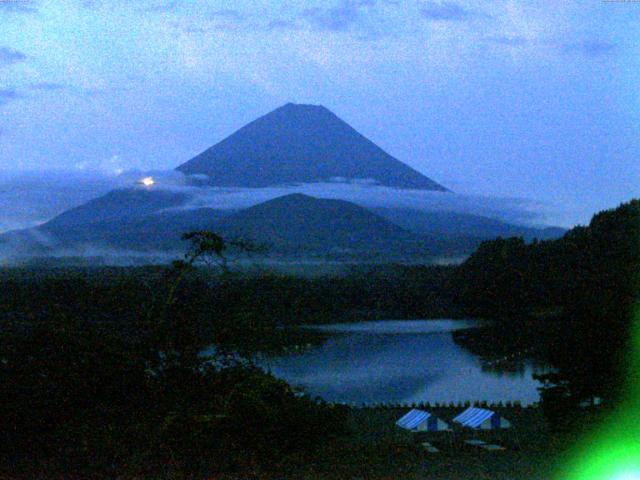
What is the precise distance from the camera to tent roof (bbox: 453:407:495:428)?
1573 cm

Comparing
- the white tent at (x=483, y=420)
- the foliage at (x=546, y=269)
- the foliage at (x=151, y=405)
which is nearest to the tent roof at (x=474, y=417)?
the white tent at (x=483, y=420)

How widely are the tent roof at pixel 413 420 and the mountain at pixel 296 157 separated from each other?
457 ft

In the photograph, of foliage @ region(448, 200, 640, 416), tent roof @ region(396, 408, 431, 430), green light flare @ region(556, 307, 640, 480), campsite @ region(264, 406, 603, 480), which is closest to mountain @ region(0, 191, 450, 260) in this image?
foliage @ region(448, 200, 640, 416)

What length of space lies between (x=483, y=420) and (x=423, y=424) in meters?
1.17

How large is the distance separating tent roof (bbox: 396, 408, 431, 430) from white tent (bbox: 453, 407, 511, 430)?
74 cm

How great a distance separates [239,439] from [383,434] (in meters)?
5.90

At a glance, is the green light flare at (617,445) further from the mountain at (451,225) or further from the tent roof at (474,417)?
the mountain at (451,225)

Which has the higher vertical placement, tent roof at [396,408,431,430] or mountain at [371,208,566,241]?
mountain at [371,208,566,241]

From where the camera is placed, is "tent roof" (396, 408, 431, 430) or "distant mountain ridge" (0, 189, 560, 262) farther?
"distant mountain ridge" (0, 189, 560, 262)

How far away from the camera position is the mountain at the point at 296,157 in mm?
163625

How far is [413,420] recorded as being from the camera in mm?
15891

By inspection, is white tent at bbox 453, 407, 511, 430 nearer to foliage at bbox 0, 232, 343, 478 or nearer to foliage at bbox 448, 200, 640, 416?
foliage at bbox 0, 232, 343, 478

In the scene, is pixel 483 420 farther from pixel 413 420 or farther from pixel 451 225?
pixel 451 225

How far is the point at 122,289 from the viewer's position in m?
44.4
